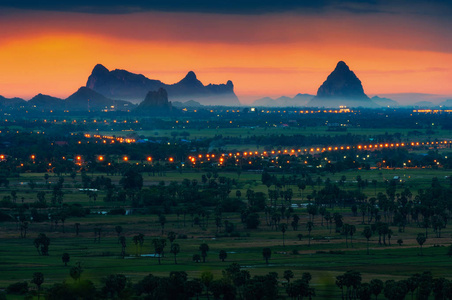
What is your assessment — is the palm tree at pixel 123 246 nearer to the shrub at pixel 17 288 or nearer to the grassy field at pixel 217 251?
the grassy field at pixel 217 251

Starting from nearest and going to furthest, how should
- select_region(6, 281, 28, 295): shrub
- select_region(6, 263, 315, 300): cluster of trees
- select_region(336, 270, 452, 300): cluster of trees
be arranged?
select_region(336, 270, 452, 300): cluster of trees < select_region(6, 263, 315, 300): cluster of trees < select_region(6, 281, 28, 295): shrub

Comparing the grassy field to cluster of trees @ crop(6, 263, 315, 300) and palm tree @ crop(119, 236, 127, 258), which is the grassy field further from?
cluster of trees @ crop(6, 263, 315, 300)

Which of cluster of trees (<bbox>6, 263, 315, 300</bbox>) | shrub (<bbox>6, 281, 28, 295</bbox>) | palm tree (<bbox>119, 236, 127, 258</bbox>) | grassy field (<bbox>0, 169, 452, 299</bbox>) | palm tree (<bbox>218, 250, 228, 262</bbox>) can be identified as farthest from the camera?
palm tree (<bbox>119, 236, 127, 258</bbox>)

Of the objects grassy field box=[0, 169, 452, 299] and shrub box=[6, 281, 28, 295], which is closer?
shrub box=[6, 281, 28, 295]

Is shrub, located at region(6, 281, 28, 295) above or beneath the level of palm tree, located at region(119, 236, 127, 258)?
beneath

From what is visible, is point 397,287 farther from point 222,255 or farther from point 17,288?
point 17,288

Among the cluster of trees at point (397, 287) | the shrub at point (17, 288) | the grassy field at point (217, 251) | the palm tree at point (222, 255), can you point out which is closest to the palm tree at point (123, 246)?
the grassy field at point (217, 251)

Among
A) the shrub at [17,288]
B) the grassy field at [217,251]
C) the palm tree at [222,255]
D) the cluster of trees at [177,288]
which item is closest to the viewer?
the cluster of trees at [177,288]

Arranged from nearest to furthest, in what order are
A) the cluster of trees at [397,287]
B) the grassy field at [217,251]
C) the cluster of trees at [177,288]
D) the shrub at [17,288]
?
1. the cluster of trees at [397,287]
2. the cluster of trees at [177,288]
3. the shrub at [17,288]
4. the grassy field at [217,251]

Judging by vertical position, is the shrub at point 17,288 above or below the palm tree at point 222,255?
below

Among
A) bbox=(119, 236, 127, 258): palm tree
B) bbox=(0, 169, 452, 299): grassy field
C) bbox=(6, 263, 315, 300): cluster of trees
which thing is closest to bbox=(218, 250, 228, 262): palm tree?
bbox=(0, 169, 452, 299): grassy field

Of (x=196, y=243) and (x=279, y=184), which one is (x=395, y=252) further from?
(x=279, y=184)
